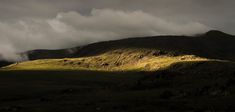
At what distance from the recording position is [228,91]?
85.8 metres

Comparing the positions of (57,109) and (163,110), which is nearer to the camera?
(163,110)

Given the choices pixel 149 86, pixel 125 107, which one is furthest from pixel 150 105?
pixel 149 86

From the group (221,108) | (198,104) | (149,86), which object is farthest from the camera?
(149,86)

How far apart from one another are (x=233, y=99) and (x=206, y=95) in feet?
42.0

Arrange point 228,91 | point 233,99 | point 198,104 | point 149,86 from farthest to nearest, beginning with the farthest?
point 149,86, point 228,91, point 233,99, point 198,104

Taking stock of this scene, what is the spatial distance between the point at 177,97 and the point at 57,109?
84.8 ft

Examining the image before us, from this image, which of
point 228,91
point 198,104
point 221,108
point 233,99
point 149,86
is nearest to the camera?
point 221,108

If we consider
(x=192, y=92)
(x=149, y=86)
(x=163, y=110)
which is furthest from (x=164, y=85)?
(x=163, y=110)

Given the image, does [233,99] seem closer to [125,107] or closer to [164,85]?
[125,107]

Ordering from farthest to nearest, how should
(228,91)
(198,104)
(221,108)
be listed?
(228,91)
(198,104)
(221,108)

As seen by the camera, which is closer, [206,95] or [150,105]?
[150,105]

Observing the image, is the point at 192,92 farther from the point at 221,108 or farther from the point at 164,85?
the point at 164,85

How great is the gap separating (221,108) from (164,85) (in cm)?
7146

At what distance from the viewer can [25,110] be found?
2911 inches
